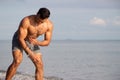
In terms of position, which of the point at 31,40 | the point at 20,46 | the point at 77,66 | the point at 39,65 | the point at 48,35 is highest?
the point at 48,35

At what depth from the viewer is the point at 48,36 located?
10.2m

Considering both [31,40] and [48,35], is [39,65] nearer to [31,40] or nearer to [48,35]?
[31,40]

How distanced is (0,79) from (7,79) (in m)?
1.81

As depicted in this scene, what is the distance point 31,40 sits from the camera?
10094 mm

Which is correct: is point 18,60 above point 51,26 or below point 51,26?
below

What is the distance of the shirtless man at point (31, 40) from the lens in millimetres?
9930

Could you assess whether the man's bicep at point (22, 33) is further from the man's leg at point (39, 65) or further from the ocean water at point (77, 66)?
the ocean water at point (77, 66)

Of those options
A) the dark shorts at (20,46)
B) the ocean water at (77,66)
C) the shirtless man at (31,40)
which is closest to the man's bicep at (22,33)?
the shirtless man at (31,40)

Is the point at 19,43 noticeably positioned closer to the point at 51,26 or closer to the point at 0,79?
the point at 51,26

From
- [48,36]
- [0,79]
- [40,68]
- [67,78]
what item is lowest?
[67,78]

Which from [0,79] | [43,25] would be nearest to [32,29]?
[43,25]

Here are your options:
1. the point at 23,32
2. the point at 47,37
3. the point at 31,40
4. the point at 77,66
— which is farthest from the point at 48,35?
the point at 77,66

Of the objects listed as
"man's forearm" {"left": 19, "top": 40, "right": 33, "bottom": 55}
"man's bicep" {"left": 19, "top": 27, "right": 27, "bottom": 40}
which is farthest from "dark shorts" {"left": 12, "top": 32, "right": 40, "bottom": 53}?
"man's bicep" {"left": 19, "top": 27, "right": 27, "bottom": 40}

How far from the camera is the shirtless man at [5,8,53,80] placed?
9930 mm
